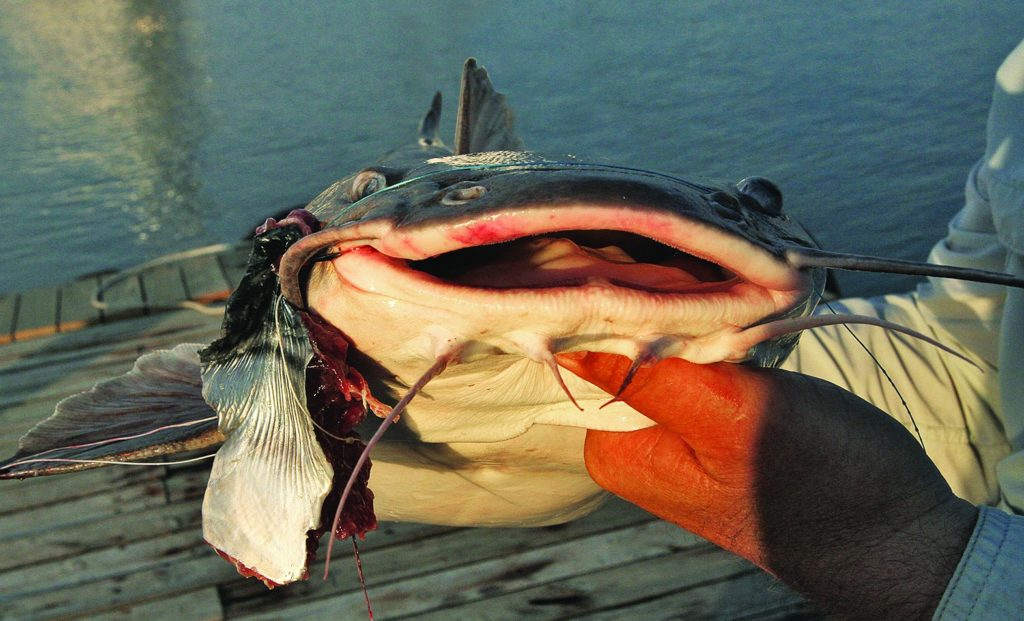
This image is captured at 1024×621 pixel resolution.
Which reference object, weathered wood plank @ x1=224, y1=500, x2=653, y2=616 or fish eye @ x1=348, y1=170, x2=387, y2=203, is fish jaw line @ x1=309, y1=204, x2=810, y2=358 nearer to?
fish eye @ x1=348, y1=170, x2=387, y2=203

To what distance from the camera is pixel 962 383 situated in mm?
2479

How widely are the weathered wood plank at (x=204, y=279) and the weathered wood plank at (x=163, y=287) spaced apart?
36 millimetres

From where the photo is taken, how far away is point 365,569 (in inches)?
94.0

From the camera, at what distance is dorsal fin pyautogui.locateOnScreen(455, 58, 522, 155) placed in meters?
3.04

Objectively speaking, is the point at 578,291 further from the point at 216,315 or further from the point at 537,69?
the point at 537,69

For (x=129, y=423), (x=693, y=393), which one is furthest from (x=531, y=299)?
(x=129, y=423)

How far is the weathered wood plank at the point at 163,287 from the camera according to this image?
13.9ft

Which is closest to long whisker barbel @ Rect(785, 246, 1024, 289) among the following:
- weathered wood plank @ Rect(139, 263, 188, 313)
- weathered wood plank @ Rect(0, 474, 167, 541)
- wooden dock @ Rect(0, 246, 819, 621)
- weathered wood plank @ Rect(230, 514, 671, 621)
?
wooden dock @ Rect(0, 246, 819, 621)

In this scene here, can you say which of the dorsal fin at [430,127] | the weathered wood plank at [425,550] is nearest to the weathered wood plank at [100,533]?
the weathered wood plank at [425,550]

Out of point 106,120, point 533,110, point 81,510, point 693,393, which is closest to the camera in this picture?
point 693,393

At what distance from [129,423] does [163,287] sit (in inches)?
108

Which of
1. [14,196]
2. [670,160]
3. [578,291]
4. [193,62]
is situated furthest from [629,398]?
[193,62]

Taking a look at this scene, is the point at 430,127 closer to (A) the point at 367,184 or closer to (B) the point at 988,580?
(A) the point at 367,184

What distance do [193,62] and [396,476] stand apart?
1287 centimetres
